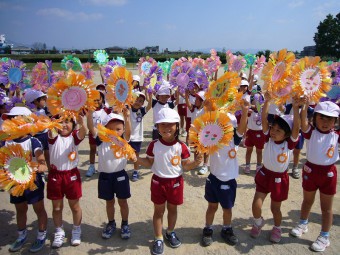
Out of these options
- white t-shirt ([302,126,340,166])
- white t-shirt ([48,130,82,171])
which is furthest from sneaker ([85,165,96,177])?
white t-shirt ([302,126,340,166])

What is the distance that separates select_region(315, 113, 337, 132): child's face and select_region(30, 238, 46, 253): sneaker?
4350mm

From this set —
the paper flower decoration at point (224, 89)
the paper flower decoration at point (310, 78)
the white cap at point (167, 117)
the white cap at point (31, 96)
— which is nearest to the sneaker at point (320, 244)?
the paper flower decoration at point (310, 78)

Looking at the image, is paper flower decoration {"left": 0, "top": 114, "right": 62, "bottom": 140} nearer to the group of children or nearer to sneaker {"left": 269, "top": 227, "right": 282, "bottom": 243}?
the group of children

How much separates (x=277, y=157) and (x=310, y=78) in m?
1.18

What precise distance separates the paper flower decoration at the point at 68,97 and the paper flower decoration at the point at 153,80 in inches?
125

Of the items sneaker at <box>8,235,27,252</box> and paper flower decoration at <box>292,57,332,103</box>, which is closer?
paper flower decoration at <box>292,57,332,103</box>

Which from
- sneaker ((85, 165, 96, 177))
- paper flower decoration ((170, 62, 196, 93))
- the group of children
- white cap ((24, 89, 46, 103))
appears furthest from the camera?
paper flower decoration ((170, 62, 196, 93))

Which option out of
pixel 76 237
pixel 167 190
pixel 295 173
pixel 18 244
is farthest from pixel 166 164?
pixel 295 173

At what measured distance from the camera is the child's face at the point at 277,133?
3.64 meters

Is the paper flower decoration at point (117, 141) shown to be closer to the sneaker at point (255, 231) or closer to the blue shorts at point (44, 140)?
the blue shorts at point (44, 140)

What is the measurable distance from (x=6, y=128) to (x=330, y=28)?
55421 mm

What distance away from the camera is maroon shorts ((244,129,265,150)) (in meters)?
6.11

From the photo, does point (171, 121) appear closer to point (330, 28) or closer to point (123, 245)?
point (123, 245)

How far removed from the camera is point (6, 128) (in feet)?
10.3
